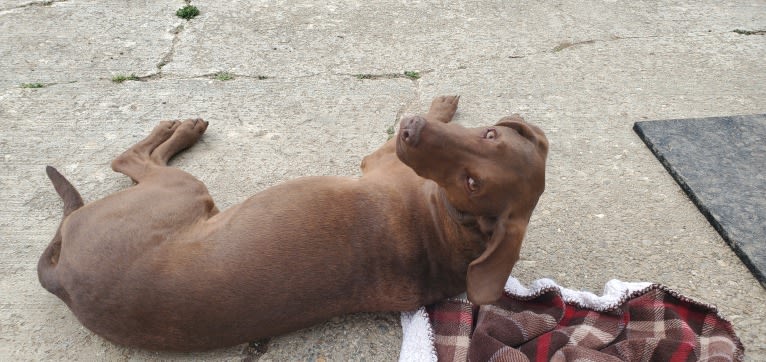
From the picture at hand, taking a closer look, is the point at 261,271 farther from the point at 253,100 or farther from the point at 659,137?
the point at 659,137

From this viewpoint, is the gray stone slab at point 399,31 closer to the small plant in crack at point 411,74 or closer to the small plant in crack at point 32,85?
the small plant in crack at point 411,74

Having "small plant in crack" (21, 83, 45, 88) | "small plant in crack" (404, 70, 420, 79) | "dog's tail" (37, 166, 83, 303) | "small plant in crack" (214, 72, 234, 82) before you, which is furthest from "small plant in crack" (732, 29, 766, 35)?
"small plant in crack" (21, 83, 45, 88)

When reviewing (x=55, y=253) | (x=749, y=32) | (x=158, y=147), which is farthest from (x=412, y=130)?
(x=749, y=32)

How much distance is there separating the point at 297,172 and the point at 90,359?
1.49 metres

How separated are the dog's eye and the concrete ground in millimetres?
875

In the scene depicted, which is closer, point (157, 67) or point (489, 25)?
point (157, 67)

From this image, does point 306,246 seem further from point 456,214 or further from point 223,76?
point 223,76

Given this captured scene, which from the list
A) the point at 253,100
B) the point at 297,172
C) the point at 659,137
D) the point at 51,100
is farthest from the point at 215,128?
the point at 659,137

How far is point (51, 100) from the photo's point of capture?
4.20 metres

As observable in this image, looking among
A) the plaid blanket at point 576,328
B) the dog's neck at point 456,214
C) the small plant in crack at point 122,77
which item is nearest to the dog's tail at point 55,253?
the small plant in crack at point 122,77

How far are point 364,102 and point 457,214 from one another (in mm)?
1856

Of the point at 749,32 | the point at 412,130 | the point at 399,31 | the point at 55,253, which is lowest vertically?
the point at 749,32

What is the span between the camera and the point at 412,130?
2305 mm

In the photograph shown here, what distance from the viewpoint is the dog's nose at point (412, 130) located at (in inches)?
90.7
